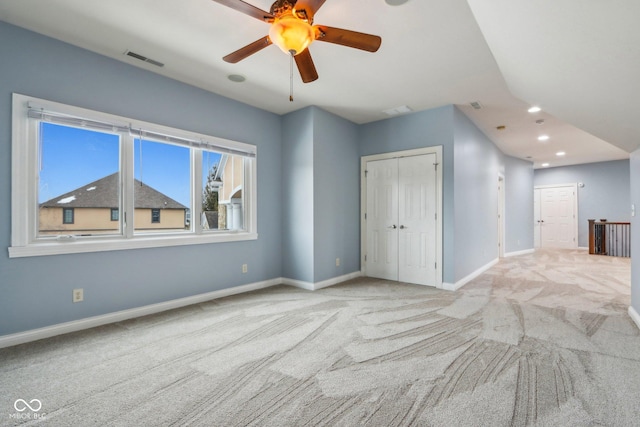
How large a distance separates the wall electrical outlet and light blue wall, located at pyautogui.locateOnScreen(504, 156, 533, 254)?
27.4 feet

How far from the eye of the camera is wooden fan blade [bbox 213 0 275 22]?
1849 mm

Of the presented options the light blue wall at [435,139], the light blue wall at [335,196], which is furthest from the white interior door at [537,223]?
the light blue wall at [335,196]

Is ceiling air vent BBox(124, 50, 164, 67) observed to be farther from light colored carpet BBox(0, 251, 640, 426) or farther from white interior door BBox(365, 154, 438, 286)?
white interior door BBox(365, 154, 438, 286)

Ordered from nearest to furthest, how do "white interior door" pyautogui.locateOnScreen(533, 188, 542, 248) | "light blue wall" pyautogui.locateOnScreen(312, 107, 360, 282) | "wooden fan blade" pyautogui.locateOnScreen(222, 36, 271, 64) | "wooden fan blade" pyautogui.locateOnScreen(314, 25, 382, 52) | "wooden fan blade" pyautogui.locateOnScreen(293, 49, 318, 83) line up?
"wooden fan blade" pyautogui.locateOnScreen(314, 25, 382, 52) → "wooden fan blade" pyautogui.locateOnScreen(222, 36, 271, 64) → "wooden fan blade" pyautogui.locateOnScreen(293, 49, 318, 83) → "light blue wall" pyautogui.locateOnScreen(312, 107, 360, 282) → "white interior door" pyautogui.locateOnScreen(533, 188, 542, 248)

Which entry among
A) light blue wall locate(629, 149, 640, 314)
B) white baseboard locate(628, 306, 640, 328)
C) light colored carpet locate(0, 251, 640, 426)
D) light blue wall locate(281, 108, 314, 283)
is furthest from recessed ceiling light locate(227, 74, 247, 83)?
white baseboard locate(628, 306, 640, 328)

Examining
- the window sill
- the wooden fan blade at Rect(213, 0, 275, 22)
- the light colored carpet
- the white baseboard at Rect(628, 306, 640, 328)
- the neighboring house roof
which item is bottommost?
the light colored carpet

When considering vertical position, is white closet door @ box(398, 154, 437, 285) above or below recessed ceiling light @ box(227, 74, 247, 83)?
below

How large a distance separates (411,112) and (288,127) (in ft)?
6.28

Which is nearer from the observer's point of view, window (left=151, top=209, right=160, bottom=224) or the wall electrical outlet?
the wall electrical outlet

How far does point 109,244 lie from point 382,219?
3786 mm

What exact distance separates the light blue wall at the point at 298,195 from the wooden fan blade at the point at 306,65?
6.22ft

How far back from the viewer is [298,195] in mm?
4648

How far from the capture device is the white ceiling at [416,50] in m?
1.63

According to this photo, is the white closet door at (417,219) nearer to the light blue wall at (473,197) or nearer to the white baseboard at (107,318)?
the light blue wall at (473,197)
